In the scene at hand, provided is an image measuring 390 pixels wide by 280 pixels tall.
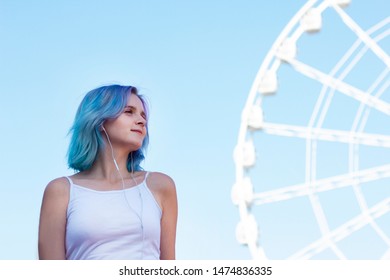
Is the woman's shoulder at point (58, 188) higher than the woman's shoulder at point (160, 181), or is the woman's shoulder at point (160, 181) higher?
the woman's shoulder at point (160, 181)

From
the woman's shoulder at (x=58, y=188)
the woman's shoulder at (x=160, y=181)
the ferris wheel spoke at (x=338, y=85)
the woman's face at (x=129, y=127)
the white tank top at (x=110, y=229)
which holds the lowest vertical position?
the white tank top at (x=110, y=229)

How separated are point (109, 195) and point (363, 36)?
597 centimetres

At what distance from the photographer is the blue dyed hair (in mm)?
2973

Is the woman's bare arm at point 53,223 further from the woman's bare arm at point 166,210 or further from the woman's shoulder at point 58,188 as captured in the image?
the woman's bare arm at point 166,210

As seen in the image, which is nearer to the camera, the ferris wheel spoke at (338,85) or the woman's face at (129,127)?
the woman's face at (129,127)

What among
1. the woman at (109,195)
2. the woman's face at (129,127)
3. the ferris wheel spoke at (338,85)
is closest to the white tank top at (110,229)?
the woman at (109,195)

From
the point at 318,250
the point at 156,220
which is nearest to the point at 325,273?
the point at 156,220

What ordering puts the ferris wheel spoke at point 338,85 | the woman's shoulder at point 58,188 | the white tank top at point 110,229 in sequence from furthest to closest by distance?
the ferris wheel spoke at point 338,85, the woman's shoulder at point 58,188, the white tank top at point 110,229

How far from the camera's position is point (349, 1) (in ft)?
27.9

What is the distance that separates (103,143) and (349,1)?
6012 mm

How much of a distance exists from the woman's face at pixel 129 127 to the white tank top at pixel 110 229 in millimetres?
234

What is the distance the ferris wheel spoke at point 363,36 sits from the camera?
314 inches

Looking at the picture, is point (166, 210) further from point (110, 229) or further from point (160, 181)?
point (110, 229)

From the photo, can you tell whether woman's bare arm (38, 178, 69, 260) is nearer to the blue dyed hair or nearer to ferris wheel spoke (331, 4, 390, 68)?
the blue dyed hair
